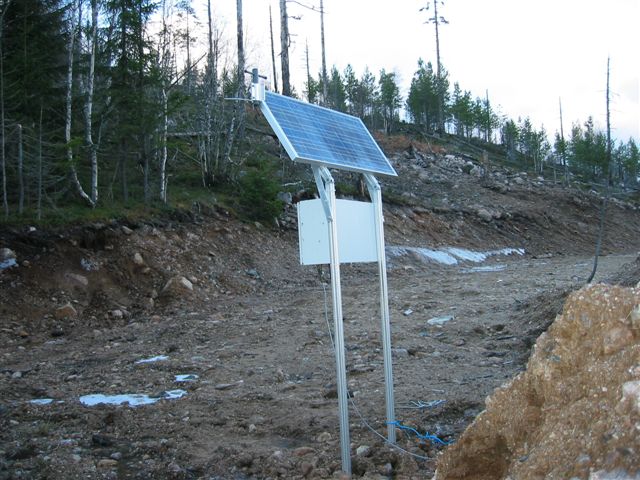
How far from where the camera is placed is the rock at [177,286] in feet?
39.4

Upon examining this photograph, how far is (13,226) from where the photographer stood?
11664 mm

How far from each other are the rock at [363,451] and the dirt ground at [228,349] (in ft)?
0.08

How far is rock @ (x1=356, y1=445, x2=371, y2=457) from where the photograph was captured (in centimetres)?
447

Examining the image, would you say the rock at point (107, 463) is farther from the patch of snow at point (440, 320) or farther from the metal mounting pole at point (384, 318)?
the patch of snow at point (440, 320)

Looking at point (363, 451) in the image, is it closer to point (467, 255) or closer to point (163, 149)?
point (163, 149)

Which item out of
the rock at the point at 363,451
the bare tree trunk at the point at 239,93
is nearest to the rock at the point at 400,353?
the rock at the point at 363,451

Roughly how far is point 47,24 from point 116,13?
178 centimetres

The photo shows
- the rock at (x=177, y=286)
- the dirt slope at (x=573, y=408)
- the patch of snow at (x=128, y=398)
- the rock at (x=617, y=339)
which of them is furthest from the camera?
the rock at (x=177, y=286)

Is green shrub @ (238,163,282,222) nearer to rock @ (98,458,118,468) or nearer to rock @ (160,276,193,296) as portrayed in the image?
rock @ (160,276,193,296)

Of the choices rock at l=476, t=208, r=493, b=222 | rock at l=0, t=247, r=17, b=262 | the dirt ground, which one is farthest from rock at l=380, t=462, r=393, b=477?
rock at l=476, t=208, r=493, b=222

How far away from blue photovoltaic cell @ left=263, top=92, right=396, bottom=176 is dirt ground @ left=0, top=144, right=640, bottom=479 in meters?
1.40

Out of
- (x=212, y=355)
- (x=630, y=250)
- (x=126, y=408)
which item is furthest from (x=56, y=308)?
(x=630, y=250)

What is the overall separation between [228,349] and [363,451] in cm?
412

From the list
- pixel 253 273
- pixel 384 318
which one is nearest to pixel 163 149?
pixel 253 273
